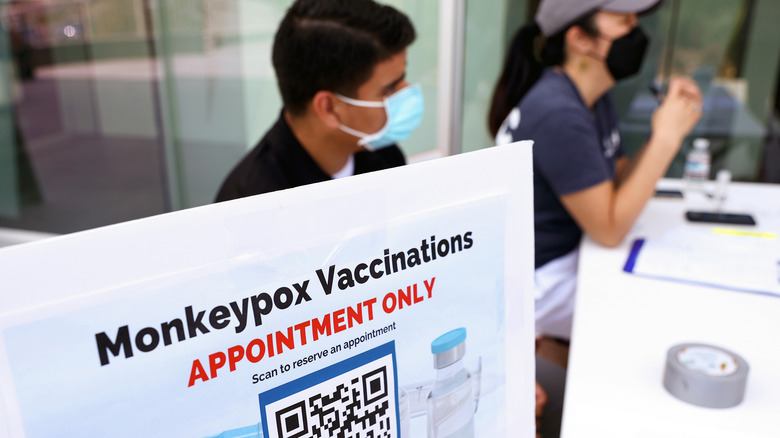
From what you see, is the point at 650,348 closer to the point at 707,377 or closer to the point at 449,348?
the point at 707,377

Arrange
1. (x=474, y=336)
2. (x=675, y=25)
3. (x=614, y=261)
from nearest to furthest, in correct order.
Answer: (x=474, y=336) < (x=614, y=261) < (x=675, y=25)

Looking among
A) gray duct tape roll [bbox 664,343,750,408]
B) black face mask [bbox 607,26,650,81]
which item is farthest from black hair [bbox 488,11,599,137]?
gray duct tape roll [bbox 664,343,750,408]

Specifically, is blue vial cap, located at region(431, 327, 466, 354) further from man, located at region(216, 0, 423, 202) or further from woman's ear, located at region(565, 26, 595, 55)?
woman's ear, located at region(565, 26, 595, 55)

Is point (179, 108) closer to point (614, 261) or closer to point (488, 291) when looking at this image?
point (614, 261)

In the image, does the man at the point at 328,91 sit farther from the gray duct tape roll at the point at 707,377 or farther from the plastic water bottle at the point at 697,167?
the plastic water bottle at the point at 697,167

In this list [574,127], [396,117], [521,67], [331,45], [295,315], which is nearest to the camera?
[295,315]

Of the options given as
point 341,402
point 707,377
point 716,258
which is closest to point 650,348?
point 707,377

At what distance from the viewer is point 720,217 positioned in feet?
5.28

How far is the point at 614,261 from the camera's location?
1.36 metres

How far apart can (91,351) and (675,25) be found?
2788 millimetres

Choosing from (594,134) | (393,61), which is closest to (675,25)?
(594,134)

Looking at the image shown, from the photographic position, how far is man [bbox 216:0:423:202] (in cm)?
116

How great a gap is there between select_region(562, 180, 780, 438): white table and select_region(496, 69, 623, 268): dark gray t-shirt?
0.43 ft

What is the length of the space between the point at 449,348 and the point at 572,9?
4.03 feet
